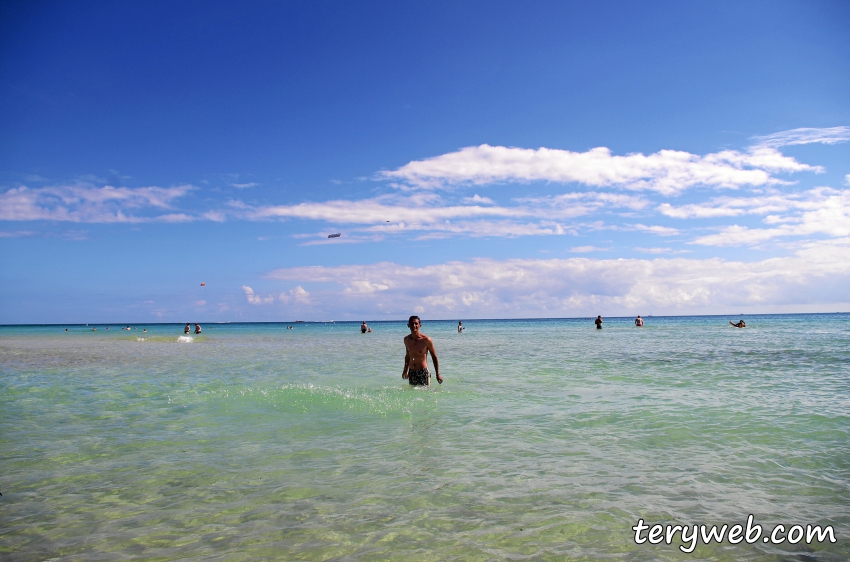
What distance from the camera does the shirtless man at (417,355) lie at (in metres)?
12.5

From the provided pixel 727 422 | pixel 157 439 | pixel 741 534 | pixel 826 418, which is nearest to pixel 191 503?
pixel 157 439

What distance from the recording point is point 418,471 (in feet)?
21.2

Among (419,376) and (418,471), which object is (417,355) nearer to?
(419,376)

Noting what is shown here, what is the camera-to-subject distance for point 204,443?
813 cm

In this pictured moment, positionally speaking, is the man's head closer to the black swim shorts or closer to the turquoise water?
the black swim shorts

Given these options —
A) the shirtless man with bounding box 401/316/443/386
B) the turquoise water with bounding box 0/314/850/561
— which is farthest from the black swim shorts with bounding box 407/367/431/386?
the turquoise water with bounding box 0/314/850/561

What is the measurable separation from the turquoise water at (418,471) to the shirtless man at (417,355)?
0.61m

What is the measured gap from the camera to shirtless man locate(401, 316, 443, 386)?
1246cm

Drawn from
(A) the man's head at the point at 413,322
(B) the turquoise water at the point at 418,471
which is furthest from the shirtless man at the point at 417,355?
(B) the turquoise water at the point at 418,471

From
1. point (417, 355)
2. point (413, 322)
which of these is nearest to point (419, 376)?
point (417, 355)

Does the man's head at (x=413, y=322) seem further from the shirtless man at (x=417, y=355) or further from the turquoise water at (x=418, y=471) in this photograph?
the turquoise water at (x=418, y=471)

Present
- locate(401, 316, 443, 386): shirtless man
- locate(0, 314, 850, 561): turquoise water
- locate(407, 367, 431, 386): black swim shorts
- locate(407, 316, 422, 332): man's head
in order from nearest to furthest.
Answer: locate(0, 314, 850, 561): turquoise water → locate(407, 316, 422, 332): man's head → locate(401, 316, 443, 386): shirtless man → locate(407, 367, 431, 386): black swim shorts

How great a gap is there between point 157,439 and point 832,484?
9.69 meters

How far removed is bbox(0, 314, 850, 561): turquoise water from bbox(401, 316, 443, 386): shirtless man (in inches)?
24.2
